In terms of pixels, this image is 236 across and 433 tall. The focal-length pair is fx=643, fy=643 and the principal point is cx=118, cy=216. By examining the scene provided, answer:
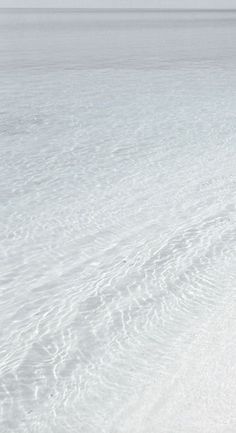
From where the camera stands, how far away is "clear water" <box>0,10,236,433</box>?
2.33 meters

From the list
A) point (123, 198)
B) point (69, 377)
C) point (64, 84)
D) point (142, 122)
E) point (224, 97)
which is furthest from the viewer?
point (64, 84)

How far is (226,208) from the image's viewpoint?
14.7ft

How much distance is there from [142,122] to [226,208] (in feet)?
11.5

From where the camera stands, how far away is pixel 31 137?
6.98m

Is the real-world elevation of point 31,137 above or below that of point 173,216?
below

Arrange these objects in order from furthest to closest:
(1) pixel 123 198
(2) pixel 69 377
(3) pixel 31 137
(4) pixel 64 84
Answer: (4) pixel 64 84 → (3) pixel 31 137 → (1) pixel 123 198 → (2) pixel 69 377

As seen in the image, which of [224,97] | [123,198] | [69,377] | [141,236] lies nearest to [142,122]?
[224,97]

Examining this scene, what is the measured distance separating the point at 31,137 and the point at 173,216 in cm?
306

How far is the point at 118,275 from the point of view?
345cm

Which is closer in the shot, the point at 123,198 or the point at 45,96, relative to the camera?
the point at 123,198

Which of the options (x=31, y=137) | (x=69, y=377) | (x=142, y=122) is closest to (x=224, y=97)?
(x=142, y=122)

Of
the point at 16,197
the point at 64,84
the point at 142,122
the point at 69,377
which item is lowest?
the point at 64,84

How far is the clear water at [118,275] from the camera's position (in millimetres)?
2326

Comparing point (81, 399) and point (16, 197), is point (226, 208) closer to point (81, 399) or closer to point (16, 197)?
point (16, 197)
